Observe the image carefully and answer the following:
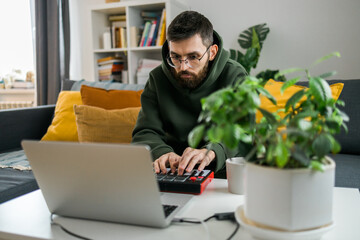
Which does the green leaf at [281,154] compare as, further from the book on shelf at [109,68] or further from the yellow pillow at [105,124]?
the book on shelf at [109,68]

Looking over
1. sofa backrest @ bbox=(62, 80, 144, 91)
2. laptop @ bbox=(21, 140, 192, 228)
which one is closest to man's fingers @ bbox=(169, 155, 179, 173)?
laptop @ bbox=(21, 140, 192, 228)

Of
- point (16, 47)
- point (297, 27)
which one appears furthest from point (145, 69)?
point (16, 47)

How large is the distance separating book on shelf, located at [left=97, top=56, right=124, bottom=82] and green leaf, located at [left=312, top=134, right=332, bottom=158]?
2.81 m

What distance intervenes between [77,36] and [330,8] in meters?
2.40

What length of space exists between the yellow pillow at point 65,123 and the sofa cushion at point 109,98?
133mm

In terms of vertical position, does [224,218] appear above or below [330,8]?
below

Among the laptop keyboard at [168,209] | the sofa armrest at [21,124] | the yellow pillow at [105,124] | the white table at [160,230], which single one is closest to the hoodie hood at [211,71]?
the yellow pillow at [105,124]

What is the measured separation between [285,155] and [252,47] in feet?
7.59

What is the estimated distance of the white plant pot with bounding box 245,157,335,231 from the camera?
56 cm

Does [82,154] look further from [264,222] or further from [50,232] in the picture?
[264,222]

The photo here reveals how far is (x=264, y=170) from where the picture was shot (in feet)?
1.87

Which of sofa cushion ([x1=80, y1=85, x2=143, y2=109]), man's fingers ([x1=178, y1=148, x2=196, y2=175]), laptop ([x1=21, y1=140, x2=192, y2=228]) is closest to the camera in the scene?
laptop ([x1=21, y1=140, x2=192, y2=228])

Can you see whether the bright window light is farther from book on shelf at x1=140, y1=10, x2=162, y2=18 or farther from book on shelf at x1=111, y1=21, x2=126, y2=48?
book on shelf at x1=140, y1=10, x2=162, y2=18

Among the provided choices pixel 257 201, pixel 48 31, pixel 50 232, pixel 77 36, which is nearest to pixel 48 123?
pixel 48 31
